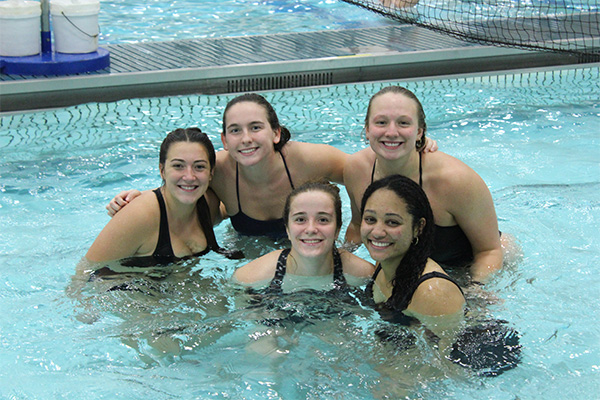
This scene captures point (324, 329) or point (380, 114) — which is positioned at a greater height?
point (380, 114)

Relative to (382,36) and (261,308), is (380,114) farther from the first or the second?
(382,36)

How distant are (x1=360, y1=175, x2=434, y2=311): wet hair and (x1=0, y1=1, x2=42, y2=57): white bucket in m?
4.18

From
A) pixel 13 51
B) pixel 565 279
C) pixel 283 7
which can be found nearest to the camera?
pixel 565 279

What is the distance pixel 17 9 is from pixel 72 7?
0.44 m

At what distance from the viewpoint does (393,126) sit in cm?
327

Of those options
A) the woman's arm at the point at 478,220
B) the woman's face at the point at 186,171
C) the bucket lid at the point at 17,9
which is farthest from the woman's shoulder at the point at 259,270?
the bucket lid at the point at 17,9

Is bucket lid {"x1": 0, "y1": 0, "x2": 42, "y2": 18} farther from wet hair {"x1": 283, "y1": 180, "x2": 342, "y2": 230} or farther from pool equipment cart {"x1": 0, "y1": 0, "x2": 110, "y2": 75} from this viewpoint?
wet hair {"x1": 283, "y1": 180, "x2": 342, "y2": 230}

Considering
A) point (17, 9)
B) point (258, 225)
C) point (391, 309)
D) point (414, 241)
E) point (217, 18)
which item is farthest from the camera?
point (217, 18)

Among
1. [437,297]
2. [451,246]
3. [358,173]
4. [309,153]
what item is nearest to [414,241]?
[437,297]

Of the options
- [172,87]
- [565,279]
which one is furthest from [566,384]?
[172,87]

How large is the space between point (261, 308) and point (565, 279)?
185cm

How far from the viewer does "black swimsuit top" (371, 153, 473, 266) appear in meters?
3.58

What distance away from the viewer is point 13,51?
6.20 m

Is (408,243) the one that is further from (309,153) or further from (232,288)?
(309,153)
